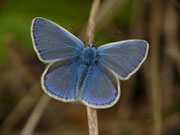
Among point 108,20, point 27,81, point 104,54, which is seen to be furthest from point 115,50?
point 27,81

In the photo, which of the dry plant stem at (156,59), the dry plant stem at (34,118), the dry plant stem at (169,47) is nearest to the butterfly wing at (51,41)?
the dry plant stem at (34,118)

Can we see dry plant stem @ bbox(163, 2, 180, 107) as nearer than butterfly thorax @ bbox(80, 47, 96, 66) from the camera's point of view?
No

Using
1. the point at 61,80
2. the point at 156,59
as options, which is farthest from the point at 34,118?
the point at 156,59

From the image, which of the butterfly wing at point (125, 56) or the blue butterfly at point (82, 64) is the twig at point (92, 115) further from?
the butterfly wing at point (125, 56)

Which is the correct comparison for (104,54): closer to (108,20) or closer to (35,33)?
(35,33)

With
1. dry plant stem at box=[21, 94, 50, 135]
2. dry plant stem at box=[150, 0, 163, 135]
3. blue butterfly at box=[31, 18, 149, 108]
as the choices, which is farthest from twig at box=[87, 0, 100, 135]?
dry plant stem at box=[150, 0, 163, 135]

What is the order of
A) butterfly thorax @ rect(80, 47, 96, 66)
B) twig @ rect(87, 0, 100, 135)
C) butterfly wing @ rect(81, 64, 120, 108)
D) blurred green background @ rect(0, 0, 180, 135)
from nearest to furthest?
twig @ rect(87, 0, 100, 135) → butterfly wing @ rect(81, 64, 120, 108) → butterfly thorax @ rect(80, 47, 96, 66) → blurred green background @ rect(0, 0, 180, 135)

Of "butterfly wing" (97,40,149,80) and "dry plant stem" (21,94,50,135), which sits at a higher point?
"butterfly wing" (97,40,149,80)

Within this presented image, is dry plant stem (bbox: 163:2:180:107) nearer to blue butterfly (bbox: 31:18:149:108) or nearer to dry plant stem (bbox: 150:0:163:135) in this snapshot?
dry plant stem (bbox: 150:0:163:135)
